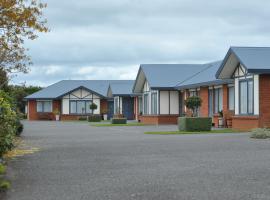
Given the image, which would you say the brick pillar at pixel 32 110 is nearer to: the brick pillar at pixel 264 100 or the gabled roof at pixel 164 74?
the gabled roof at pixel 164 74

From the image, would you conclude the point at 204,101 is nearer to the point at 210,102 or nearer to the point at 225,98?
the point at 210,102

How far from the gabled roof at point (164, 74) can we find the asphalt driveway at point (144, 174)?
27.0 meters

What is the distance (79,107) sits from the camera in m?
67.2

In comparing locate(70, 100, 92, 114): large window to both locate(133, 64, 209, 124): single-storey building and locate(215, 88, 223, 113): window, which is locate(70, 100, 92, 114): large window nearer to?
locate(133, 64, 209, 124): single-storey building

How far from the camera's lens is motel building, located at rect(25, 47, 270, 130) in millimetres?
27984

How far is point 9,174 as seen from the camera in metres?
11.5

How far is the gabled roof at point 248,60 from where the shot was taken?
26938 mm

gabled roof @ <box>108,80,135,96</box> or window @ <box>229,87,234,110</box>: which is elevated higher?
gabled roof @ <box>108,80,135,96</box>

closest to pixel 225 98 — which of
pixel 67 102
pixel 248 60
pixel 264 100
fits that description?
pixel 248 60

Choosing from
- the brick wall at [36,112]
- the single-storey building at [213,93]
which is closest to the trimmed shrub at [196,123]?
the single-storey building at [213,93]

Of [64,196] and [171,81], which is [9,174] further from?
[171,81]

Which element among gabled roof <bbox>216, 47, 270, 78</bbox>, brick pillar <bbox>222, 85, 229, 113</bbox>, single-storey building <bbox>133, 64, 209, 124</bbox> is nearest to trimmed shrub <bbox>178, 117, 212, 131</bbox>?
gabled roof <bbox>216, 47, 270, 78</bbox>

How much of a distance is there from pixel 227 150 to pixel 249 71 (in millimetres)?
10861

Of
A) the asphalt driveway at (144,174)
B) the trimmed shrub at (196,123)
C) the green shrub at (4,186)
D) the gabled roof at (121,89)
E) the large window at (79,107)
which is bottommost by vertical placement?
the asphalt driveway at (144,174)
